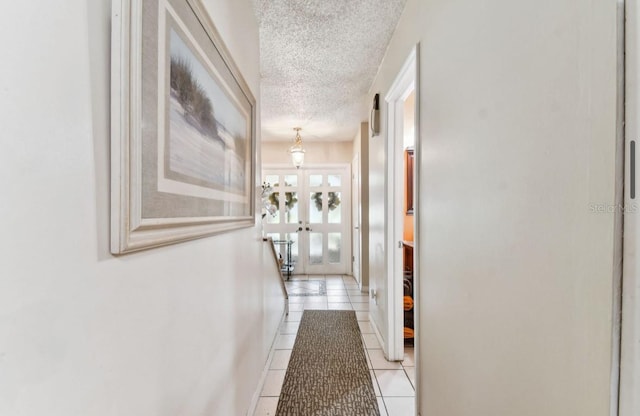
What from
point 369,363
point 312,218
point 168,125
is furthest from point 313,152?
point 168,125

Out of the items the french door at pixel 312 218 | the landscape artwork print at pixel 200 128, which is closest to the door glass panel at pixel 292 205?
the french door at pixel 312 218

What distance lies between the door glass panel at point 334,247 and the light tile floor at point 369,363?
1586 millimetres

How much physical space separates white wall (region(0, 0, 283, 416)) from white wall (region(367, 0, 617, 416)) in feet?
3.02

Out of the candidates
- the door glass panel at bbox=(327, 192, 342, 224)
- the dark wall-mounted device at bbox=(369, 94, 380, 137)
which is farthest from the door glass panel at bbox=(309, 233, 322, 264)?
the dark wall-mounted device at bbox=(369, 94, 380, 137)

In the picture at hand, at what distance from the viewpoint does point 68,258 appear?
1.70ft

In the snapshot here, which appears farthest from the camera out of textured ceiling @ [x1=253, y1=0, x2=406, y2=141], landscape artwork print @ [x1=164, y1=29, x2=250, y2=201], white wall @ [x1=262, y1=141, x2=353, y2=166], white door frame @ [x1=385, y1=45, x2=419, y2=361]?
white wall @ [x1=262, y1=141, x2=353, y2=166]

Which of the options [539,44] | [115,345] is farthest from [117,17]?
[539,44]

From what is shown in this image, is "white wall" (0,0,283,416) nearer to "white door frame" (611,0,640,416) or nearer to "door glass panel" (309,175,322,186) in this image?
"white door frame" (611,0,640,416)

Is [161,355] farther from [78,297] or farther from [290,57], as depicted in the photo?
[290,57]

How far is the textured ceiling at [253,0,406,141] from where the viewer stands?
192cm

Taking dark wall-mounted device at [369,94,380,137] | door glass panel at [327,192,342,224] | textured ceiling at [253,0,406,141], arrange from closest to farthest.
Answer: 1. textured ceiling at [253,0,406,141]
2. dark wall-mounted device at [369,94,380,137]
3. door glass panel at [327,192,342,224]

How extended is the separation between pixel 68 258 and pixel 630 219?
36.9 inches

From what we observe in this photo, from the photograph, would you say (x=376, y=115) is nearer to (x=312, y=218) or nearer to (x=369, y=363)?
(x=369, y=363)

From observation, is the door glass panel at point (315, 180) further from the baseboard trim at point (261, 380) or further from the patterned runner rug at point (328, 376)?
the baseboard trim at point (261, 380)
